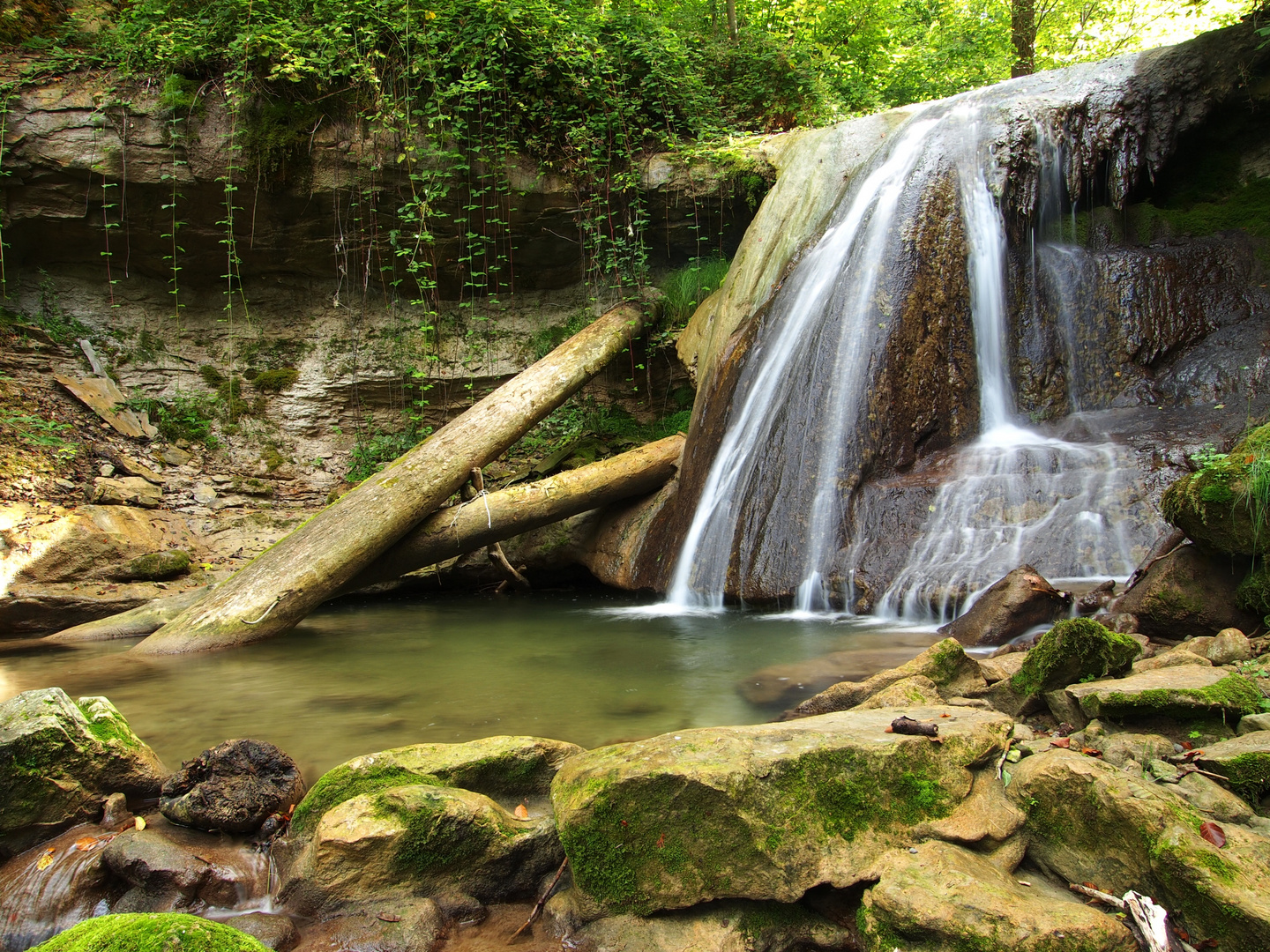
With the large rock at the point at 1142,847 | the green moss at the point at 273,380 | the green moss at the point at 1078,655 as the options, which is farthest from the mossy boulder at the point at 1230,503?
the green moss at the point at 273,380

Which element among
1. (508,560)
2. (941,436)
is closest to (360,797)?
(941,436)

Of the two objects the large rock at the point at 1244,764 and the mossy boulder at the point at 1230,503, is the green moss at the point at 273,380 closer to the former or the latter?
the mossy boulder at the point at 1230,503

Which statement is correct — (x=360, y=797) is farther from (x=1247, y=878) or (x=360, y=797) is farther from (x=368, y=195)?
(x=368, y=195)

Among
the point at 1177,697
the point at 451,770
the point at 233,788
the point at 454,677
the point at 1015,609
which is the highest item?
the point at 1177,697

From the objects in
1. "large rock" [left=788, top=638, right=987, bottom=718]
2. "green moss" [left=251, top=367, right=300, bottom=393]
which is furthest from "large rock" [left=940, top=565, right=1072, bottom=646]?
"green moss" [left=251, top=367, right=300, bottom=393]

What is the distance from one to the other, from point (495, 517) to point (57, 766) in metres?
4.46

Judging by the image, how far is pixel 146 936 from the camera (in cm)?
152

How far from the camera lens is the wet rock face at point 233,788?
2.58m

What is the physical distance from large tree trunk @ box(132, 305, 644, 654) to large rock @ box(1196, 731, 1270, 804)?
18.1 feet

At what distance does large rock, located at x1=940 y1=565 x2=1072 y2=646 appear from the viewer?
427cm

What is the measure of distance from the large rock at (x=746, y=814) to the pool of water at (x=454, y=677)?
1.25 m

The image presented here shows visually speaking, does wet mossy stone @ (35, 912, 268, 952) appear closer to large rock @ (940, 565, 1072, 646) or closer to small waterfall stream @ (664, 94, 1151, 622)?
large rock @ (940, 565, 1072, 646)

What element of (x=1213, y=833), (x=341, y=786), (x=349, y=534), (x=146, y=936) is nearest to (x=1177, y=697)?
(x=1213, y=833)

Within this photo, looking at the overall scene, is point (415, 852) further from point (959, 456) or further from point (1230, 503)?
point (959, 456)
